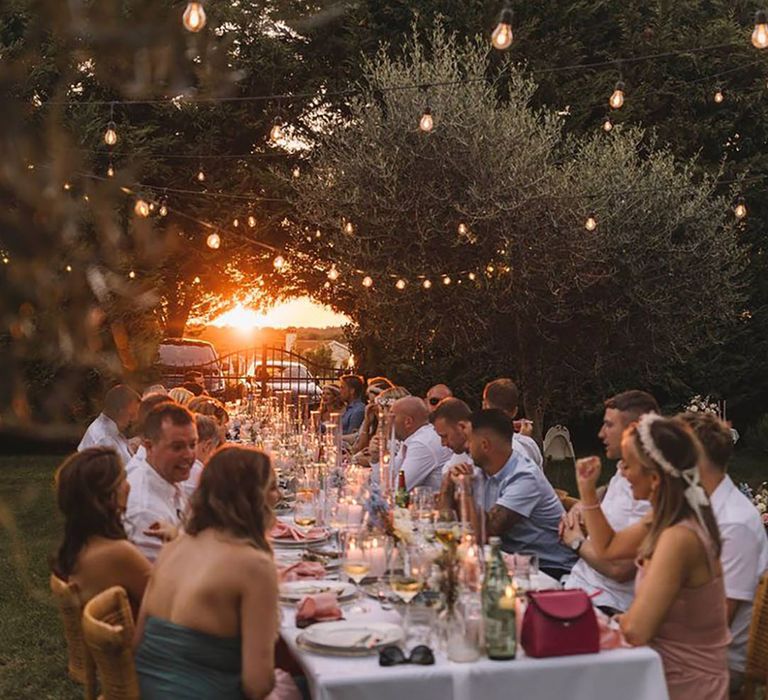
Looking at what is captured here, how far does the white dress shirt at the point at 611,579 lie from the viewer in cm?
387

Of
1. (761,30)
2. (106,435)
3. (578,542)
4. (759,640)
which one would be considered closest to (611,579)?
(578,542)

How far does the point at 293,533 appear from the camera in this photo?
14.8 feet

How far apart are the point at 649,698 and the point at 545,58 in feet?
48.1

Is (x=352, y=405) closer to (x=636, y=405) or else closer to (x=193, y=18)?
(x=636, y=405)

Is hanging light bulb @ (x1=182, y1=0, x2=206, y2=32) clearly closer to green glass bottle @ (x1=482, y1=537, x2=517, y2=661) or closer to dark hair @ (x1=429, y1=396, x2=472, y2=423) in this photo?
green glass bottle @ (x1=482, y1=537, x2=517, y2=661)

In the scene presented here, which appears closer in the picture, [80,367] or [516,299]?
[80,367]

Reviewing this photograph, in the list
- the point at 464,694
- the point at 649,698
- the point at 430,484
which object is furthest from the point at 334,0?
the point at 430,484

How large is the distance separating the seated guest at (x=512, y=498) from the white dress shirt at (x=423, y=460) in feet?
5.22

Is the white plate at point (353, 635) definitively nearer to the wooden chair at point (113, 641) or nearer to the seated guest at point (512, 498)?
the wooden chair at point (113, 641)

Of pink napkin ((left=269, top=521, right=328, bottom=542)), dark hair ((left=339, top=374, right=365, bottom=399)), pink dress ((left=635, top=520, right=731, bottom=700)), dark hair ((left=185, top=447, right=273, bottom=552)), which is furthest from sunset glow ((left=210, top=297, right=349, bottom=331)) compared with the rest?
pink dress ((left=635, top=520, right=731, bottom=700))

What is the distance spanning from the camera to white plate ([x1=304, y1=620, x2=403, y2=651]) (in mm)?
2824

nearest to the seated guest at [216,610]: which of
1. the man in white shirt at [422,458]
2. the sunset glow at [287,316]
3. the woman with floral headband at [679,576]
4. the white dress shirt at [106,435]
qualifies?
the woman with floral headband at [679,576]

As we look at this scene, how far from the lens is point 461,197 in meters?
13.1

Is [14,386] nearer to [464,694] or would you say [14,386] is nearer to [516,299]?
[464,694]
